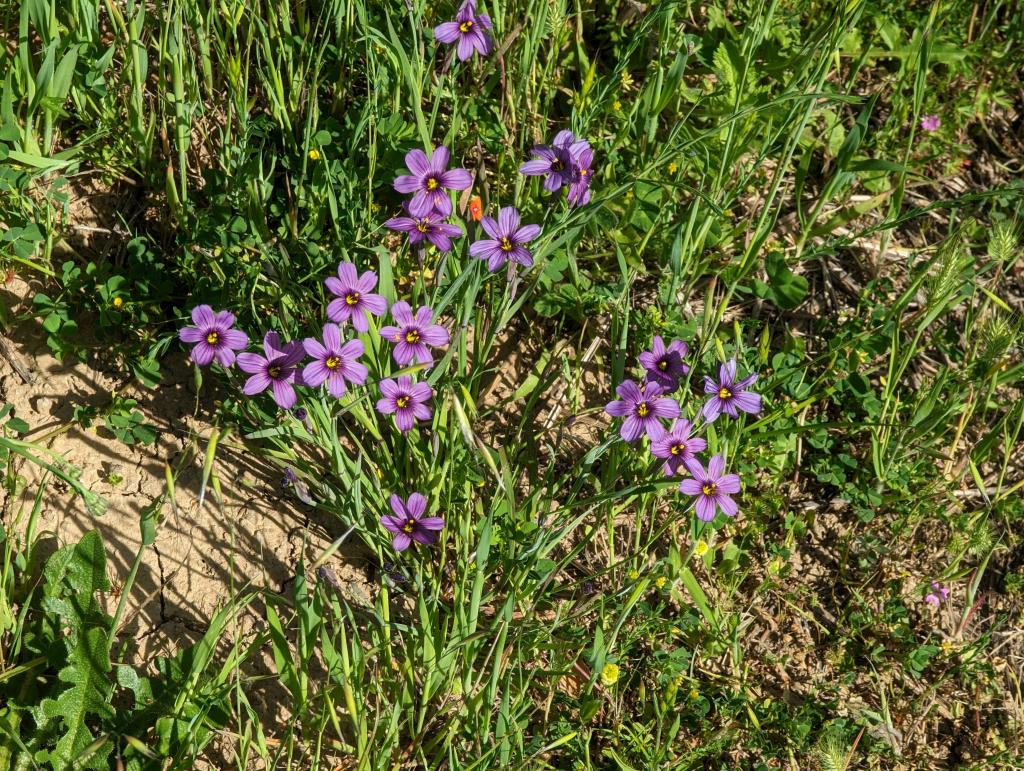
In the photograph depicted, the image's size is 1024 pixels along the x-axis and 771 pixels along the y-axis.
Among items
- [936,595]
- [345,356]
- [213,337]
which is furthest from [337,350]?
[936,595]

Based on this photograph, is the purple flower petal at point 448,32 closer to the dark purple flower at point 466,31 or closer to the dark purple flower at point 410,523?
the dark purple flower at point 466,31

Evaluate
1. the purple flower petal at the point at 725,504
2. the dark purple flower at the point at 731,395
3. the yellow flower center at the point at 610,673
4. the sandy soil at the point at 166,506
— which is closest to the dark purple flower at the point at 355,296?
the sandy soil at the point at 166,506

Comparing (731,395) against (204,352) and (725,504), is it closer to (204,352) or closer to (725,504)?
(725,504)

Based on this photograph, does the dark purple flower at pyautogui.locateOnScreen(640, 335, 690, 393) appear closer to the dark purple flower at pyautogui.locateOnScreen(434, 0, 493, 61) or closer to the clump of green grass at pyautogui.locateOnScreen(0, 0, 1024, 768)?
the clump of green grass at pyautogui.locateOnScreen(0, 0, 1024, 768)

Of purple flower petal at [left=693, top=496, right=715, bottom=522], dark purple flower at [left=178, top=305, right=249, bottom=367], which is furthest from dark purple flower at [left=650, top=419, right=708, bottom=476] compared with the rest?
dark purple flower at [left=178, top=305, right=249, bottom=367]

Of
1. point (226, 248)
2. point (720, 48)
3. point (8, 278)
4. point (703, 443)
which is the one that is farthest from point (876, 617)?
point (8, 278)

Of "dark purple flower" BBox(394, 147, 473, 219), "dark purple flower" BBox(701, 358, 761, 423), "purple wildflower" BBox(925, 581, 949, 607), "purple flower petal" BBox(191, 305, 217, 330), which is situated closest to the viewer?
"purple flower petal" BBox(191, 305, 217, 330)
